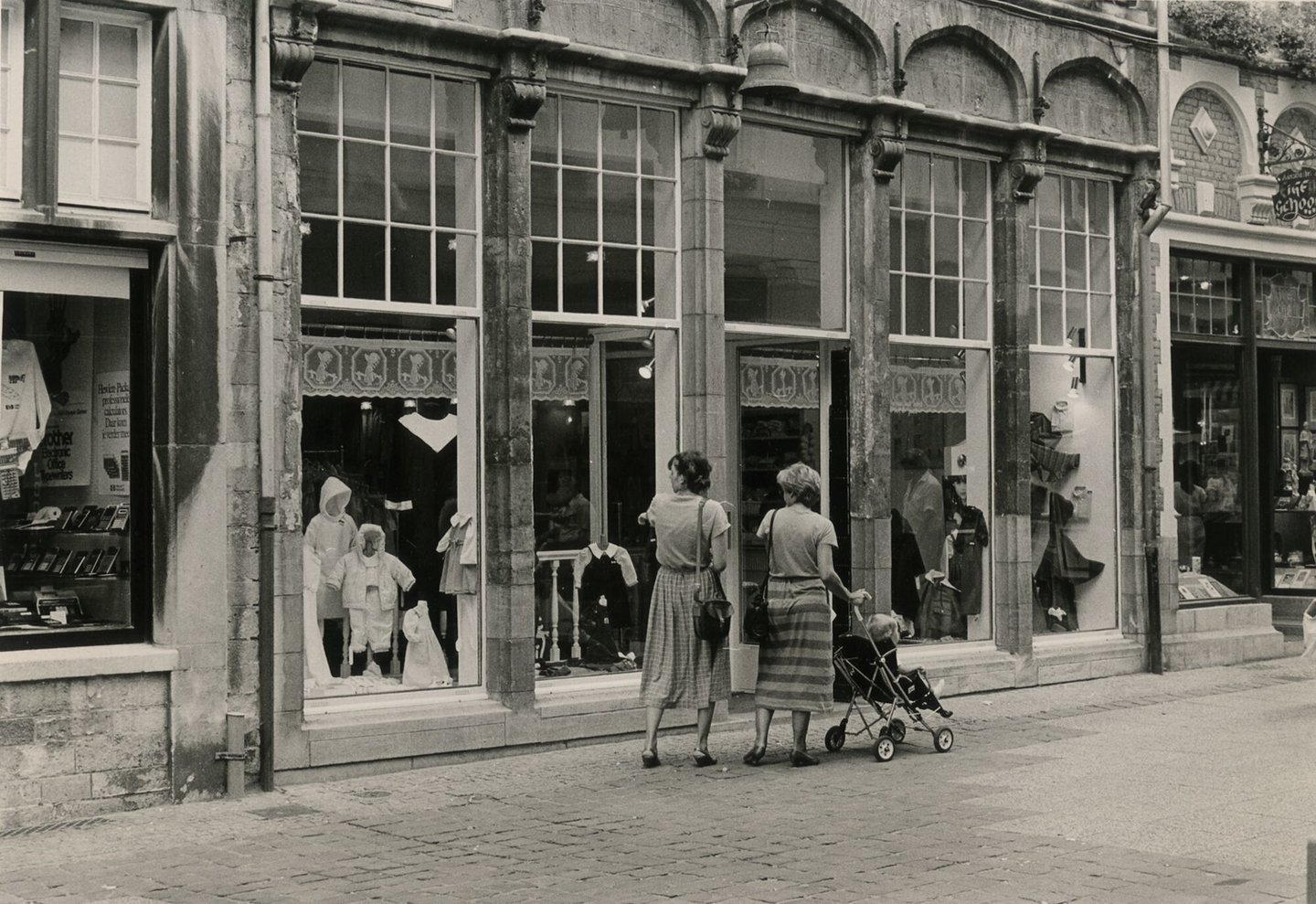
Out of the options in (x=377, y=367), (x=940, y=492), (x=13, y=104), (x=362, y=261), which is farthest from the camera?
(x=940, y=492)

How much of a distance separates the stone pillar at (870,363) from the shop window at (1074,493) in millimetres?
2231

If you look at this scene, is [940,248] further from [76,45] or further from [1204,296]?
[76,45]

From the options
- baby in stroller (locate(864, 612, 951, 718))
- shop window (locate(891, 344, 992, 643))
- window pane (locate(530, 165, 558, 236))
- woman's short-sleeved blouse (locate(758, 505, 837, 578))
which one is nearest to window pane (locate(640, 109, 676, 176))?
window pane (locate(530, 165, 558, 236))

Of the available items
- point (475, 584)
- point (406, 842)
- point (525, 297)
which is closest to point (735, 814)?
point (406, 842)

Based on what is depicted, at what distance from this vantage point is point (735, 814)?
8977 millimetres

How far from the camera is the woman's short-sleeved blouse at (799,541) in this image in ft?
34.7

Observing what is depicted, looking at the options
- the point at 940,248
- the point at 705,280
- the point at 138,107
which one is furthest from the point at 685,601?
the point at 940,248

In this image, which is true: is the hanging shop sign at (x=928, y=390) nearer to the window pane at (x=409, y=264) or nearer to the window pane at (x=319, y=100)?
the window pane at (x=409, y=264)

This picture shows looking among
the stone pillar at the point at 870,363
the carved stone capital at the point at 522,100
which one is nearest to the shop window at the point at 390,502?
the carved stone capital at the point at 522,100

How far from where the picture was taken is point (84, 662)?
9070 mm

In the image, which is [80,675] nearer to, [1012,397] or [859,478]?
[859,478]

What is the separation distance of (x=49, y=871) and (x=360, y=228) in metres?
4.59

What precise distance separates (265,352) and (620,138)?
138 inches

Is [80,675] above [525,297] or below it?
below
